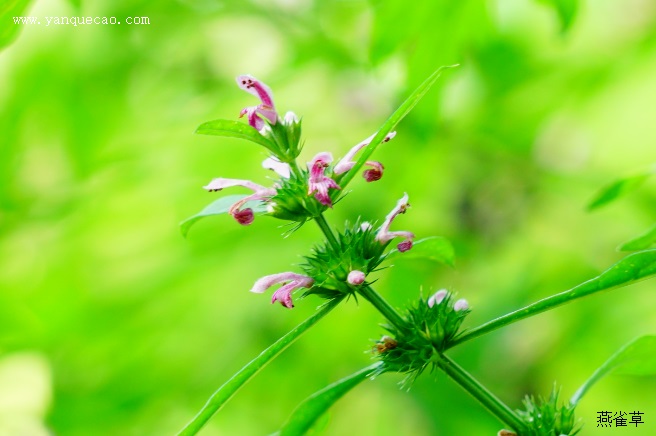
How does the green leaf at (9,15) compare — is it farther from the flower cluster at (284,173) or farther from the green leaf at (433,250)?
the green leaf at (433,250)

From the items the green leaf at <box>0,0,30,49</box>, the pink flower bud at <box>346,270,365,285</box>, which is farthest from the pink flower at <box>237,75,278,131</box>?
the green leaf at <box>0,0,30,49</box>

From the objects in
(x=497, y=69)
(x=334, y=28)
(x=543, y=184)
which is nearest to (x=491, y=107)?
(x=497, y=69)

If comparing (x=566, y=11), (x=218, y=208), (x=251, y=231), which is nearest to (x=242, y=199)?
(x=218, y=208)

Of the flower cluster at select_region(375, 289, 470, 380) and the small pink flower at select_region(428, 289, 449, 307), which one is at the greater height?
the small pink flower at select_region(428, 289, 449, 307)

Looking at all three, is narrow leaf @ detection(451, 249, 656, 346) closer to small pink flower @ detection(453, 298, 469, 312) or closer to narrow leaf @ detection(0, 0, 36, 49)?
small pink flower @ detection(453, 298, 469, 312)

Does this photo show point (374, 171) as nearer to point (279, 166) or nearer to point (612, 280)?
point (279, 166)

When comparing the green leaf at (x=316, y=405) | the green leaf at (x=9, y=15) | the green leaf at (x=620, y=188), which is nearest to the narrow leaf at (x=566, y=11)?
the green leaf at (x=620, y=188)
